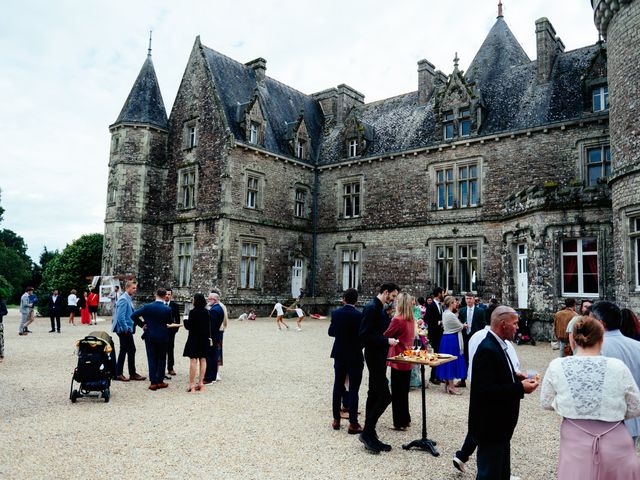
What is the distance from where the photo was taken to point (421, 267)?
21.8 meters

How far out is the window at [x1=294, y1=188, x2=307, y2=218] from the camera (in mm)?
25594

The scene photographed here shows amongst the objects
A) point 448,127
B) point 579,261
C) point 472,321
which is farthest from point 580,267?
point 448,127

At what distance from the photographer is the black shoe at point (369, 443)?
531 centimetres

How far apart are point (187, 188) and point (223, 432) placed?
1993cm

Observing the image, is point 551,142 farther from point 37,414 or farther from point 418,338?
point 37,414

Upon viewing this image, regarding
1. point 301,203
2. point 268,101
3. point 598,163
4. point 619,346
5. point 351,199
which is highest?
point 268,101

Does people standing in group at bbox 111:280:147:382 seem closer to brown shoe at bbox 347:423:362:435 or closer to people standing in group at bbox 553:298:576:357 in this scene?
brown shoe at bbox 347:423:362:435

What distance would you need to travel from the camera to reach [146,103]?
83.3 ft

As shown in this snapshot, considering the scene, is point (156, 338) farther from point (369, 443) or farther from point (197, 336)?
point (369, 443)

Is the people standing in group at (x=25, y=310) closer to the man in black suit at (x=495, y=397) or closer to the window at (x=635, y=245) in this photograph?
the man in black suit at (x=495, y=397)

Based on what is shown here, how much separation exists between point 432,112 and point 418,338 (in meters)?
17.2

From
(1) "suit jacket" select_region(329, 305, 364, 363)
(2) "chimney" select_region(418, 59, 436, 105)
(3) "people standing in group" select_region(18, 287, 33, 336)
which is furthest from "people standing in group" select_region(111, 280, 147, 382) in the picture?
(2) "chimney" select_region(418, 59, 436, 105)

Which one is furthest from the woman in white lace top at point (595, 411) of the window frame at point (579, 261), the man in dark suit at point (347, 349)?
the window frame at point (579, 261)

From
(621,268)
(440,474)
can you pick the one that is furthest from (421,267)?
(440,474)
